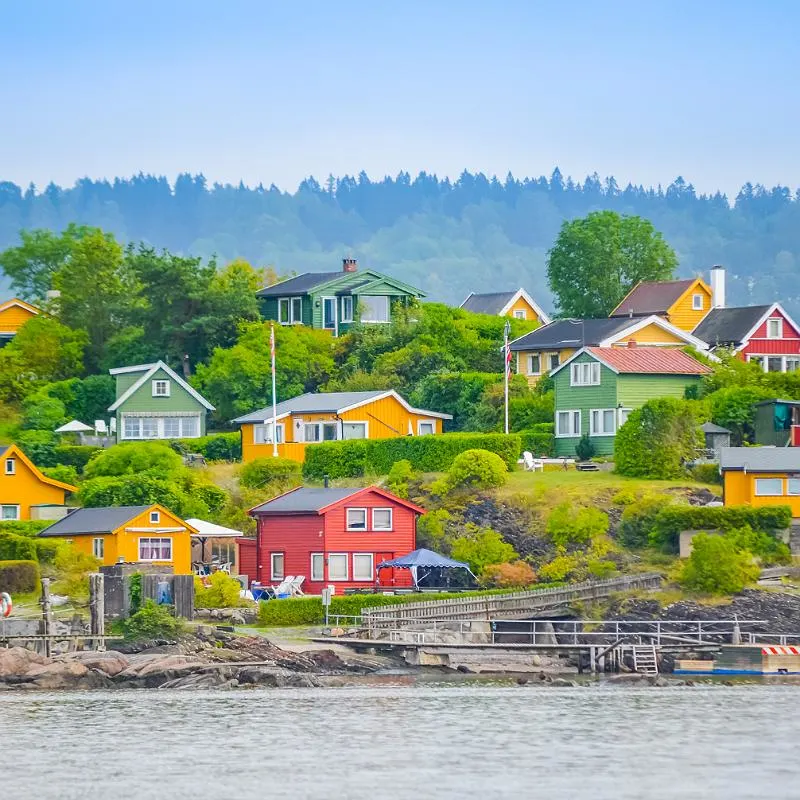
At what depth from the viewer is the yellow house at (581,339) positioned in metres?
101

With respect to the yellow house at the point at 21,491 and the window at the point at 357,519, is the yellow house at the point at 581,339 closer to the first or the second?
the window at the point at 357,519

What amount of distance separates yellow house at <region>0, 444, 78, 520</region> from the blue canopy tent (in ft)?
52.9

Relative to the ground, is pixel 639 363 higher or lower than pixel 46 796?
higher

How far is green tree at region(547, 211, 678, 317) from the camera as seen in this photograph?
120m

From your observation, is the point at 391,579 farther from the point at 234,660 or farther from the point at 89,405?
the point at 89,405

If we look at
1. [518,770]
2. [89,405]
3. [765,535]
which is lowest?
[518,770]

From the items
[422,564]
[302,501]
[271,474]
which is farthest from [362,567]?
[271,474]

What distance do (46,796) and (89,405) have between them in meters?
60.9

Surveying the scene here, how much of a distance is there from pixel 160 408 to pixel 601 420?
23.7m

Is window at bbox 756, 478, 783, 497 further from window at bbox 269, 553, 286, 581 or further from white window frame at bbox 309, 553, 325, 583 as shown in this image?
window at bbox 269, 553, 286, 581

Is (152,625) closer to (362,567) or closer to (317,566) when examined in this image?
(317,566)

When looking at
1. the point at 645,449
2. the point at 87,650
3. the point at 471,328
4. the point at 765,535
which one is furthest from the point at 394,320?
the point at 87,650

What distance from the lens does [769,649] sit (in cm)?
7138

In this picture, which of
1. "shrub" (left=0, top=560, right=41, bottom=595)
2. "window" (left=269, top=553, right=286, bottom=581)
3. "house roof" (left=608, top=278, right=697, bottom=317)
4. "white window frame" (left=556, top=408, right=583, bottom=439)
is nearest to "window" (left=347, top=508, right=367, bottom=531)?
"window" (left=269, top=553, right=286, bottom=581)
